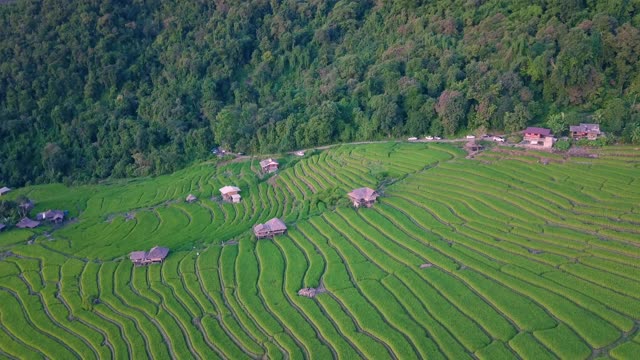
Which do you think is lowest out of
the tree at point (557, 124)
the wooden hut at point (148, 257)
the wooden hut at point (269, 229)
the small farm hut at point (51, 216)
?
the small farm hut at point (51, 216)

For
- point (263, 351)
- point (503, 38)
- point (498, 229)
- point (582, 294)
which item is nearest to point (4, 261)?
point (263, 351)

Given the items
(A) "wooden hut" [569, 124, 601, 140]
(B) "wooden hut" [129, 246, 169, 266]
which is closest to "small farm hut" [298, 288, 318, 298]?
(B) "wooden hut" [129, 246, 169, 266]

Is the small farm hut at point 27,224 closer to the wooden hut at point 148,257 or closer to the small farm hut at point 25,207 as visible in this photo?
the small farm hut at point 25,207

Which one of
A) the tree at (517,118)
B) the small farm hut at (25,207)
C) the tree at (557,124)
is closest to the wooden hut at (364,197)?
the tree at (517,118)

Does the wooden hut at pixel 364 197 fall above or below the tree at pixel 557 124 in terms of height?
below

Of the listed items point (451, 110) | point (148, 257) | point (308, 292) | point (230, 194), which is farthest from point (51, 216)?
point (451, 110)

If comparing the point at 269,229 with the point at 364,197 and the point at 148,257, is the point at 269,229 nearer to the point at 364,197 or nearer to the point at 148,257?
the point at 364,197

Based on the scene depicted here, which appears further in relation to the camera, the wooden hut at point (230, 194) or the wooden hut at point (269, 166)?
the wooden hut at point (269, 166)
